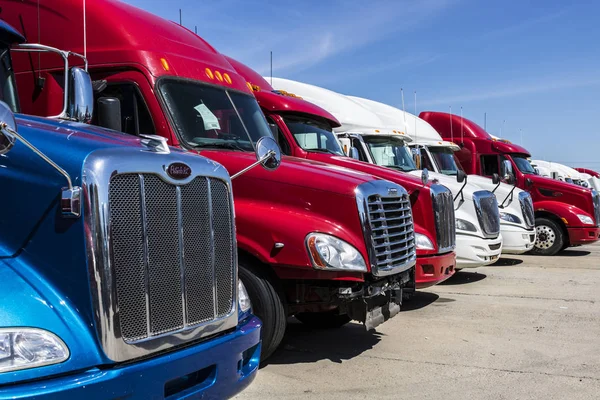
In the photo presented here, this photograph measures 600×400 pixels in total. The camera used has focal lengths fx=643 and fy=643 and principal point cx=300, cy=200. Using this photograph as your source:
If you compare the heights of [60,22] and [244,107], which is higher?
[60,22]

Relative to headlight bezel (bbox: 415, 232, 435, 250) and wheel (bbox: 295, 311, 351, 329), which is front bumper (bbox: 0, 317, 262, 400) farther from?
headlight bezel (bbox: 415, 232, 435, 250)

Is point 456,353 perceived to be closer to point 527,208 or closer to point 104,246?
point 104,246

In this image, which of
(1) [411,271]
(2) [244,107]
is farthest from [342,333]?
(2) [244,107]

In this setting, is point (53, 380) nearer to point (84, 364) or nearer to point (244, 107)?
point (84, 364)

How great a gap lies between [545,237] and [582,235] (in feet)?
2.56

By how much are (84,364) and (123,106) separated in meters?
3.45

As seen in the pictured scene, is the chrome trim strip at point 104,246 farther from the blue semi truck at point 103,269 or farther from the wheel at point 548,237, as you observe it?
the wheel at point 548,237

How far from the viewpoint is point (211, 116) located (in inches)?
233

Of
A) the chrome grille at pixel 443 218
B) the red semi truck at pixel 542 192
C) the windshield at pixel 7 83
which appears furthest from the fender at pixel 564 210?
the windshield at pixel 7 83

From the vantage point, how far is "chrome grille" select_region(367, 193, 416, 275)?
5.40 meters

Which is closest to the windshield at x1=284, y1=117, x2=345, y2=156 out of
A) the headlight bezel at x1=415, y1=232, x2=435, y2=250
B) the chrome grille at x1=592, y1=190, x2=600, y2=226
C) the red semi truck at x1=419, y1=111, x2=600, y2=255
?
the headlight bezel at x1=415, y1=232, x2=435, y2=250

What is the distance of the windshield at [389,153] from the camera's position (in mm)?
11102

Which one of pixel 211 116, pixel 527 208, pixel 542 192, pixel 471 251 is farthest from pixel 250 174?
pixel 542 192

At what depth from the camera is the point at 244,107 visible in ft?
20.9
